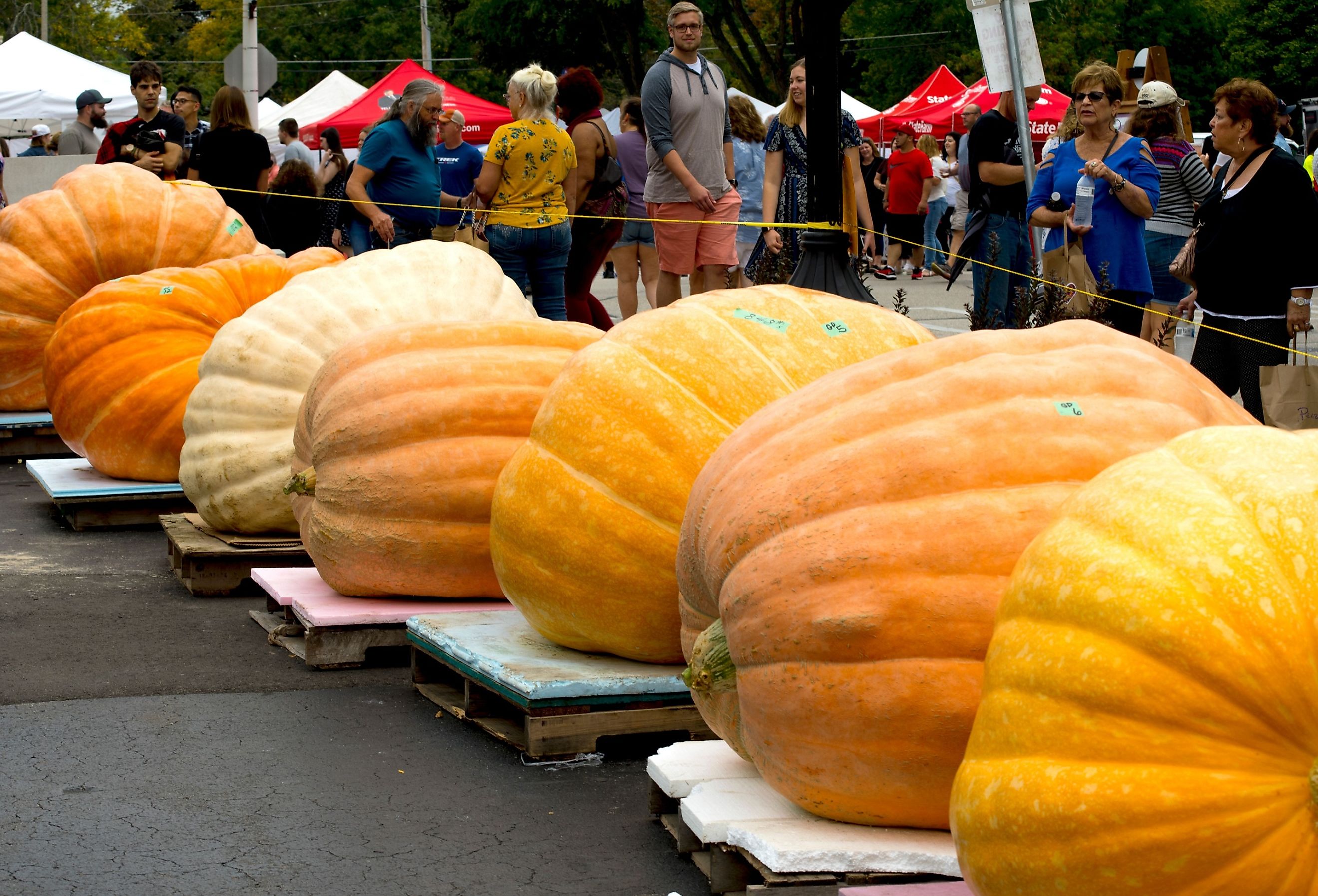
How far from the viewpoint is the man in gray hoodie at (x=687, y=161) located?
9.37 meters

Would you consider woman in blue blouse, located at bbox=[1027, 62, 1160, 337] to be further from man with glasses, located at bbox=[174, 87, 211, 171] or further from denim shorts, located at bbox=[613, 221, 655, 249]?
man with glasses, located at bbox=[174, 87, 211, 171]

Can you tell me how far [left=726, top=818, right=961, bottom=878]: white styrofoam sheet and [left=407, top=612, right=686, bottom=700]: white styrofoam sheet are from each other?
1033 mm

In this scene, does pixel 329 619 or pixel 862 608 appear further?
pixel 329 619

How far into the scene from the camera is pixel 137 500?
23.8 ft

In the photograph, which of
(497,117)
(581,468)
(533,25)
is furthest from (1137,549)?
(533,25)

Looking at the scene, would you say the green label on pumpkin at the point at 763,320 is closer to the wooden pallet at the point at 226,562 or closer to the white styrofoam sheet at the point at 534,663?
the white styrofoam sheet at the point at 534,663

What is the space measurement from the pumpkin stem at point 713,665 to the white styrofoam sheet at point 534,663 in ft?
2.58

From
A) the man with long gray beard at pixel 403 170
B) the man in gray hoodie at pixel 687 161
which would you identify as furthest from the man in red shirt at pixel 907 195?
the man with long gray beard at pixel 403 170

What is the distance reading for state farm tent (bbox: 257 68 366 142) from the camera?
32781mm

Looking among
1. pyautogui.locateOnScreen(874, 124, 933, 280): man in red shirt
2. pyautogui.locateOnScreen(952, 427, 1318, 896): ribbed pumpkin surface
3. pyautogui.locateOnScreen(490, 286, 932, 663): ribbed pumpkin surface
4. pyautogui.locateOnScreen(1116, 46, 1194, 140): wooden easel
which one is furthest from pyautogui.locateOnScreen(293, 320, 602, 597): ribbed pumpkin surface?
pyautogui.locateOnScreen(874, 124, 933, 280): man in red shirt

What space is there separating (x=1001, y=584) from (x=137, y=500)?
5.42m

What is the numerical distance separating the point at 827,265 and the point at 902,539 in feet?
11.2

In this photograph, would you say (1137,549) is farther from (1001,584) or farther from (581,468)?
(581,468)

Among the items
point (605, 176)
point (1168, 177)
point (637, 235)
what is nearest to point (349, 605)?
point (605, 176)
